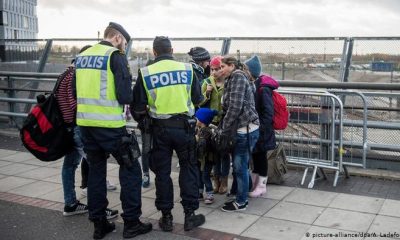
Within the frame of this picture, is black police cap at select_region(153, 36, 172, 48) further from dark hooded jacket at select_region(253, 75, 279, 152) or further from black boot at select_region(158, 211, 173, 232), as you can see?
black boot at select_region(158, 211, 173, 232)

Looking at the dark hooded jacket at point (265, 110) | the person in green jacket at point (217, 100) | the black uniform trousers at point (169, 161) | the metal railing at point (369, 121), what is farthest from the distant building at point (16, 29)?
the black uniform trousers at point (169, 161)

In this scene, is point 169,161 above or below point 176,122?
below

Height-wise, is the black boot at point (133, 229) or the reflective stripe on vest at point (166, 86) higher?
the reflective stripe on vest at point (166, 86)

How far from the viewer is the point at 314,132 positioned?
6.71 metres

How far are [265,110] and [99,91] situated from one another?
2034mm

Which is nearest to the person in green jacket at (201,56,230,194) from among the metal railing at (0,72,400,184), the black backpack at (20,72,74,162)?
the metal railing at (0,72,400,184)

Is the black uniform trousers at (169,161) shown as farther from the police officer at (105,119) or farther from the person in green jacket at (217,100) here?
the person in green jacket at (217,100)

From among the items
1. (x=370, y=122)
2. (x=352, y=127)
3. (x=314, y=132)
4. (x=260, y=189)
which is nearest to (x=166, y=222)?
(x=260, y=189)

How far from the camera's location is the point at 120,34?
4.89m

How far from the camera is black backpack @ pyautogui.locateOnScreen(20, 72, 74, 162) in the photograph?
17.1 ft

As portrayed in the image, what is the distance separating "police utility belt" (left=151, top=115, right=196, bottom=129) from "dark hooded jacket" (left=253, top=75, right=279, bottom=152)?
118 cm

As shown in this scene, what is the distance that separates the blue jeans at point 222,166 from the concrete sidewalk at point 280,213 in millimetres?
289

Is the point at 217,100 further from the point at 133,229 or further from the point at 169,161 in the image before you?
the point at 133,229

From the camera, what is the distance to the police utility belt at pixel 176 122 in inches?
191
